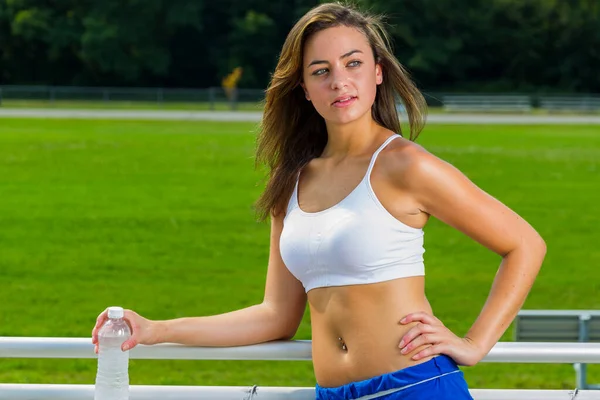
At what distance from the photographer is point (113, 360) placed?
286cm

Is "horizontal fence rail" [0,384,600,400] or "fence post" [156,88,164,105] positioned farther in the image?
"fence post" [156,88,164,105]

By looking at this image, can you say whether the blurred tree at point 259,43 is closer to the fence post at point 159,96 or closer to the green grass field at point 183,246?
the fence post at point 159,96

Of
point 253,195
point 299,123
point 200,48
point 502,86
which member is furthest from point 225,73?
point 299,123

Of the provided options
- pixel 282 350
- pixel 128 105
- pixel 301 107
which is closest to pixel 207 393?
pixel 282 350

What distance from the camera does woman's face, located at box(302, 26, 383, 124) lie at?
2.93 meters

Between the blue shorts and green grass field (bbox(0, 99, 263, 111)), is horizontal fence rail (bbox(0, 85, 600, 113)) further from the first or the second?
the blue shorts

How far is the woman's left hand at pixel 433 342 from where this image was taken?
2.72 meters

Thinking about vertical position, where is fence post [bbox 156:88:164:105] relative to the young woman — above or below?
above

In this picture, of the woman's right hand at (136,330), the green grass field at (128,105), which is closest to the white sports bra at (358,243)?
the woman's right hand at (136,330)

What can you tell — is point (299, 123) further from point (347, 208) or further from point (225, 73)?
point (225, 73)

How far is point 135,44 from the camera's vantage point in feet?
220

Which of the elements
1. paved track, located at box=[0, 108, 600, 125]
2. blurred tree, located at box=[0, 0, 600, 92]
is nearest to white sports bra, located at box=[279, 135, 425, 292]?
paved track, located at box=[0, 108, 600, 125]

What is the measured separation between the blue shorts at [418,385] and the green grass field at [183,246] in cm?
49

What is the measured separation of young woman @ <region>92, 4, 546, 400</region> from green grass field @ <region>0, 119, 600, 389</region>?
30 centimetres
